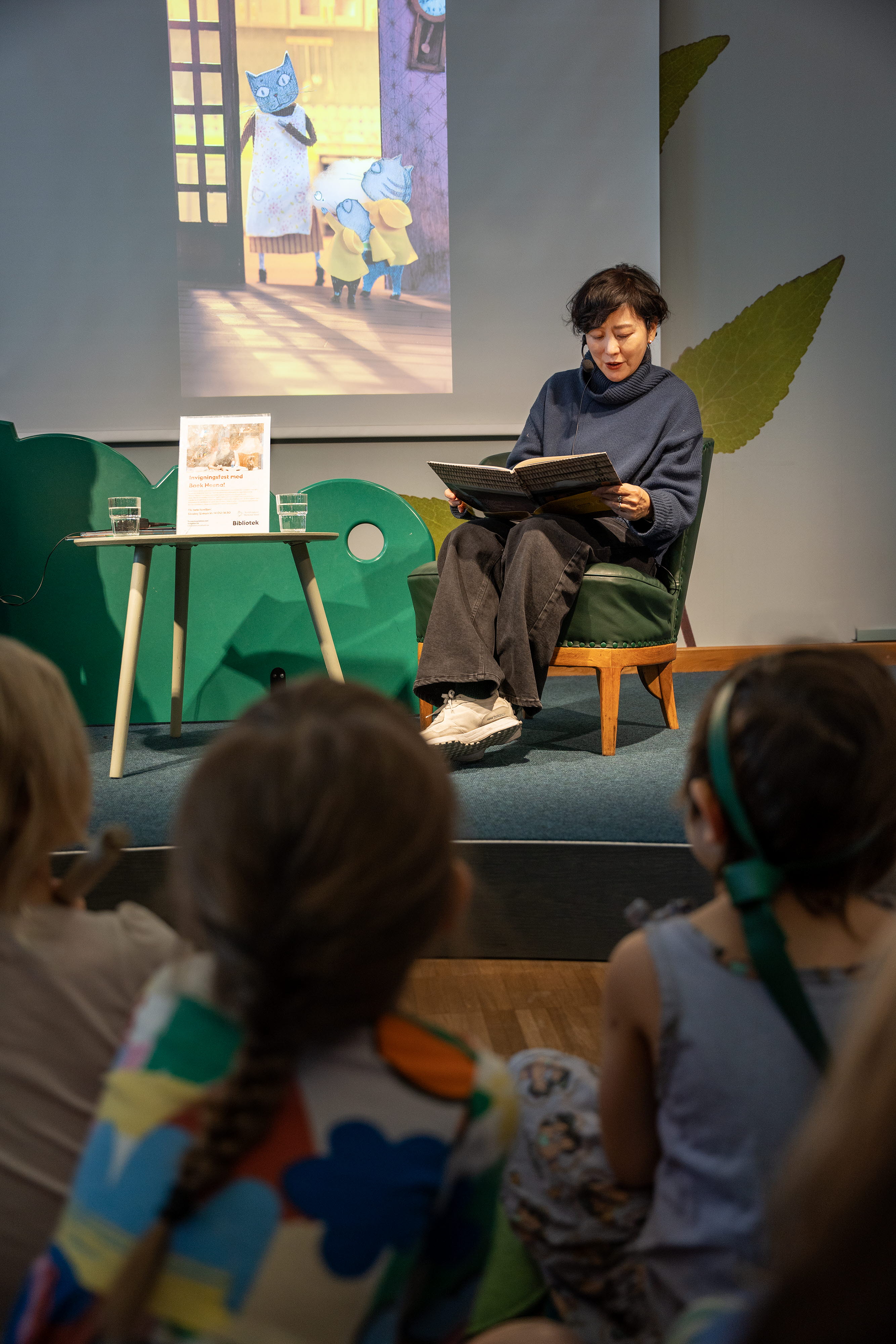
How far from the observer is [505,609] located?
7.20ft

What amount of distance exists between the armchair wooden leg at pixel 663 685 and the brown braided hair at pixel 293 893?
82.1 inches

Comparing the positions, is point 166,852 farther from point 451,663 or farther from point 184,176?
point 184,176

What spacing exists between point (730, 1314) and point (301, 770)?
293 millimetres

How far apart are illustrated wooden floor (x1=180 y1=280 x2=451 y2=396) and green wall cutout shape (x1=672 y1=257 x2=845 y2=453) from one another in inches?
40.1

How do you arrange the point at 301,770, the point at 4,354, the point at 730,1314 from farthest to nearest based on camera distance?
the point at 4,354 → the point at 301,770 → the point at 730,1314

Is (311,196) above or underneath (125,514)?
above

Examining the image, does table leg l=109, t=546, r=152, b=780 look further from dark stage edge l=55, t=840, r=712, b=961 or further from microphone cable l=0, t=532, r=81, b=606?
microphone cable l=0, t=532, r=81, b=606

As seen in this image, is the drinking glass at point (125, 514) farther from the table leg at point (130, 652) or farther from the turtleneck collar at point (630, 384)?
the turtleneck collar at point (630, 384)

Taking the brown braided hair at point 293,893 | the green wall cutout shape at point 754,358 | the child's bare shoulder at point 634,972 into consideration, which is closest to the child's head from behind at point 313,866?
the brown braided hair at point 293,893

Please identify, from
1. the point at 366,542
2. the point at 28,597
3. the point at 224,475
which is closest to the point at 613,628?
the point at 224,475

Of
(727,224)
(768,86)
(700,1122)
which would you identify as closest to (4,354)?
(727,224)

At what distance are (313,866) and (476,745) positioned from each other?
5.40 ft

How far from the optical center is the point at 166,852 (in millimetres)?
1687

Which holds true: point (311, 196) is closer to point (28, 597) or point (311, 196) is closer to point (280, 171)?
point (280, 171)
